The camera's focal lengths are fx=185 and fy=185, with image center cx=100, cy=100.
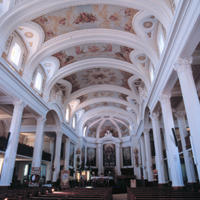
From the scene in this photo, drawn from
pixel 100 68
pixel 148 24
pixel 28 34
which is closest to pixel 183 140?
pixel 148 24

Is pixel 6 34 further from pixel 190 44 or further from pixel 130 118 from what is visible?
pixel 130 118

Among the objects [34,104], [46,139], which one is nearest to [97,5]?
[34,104]

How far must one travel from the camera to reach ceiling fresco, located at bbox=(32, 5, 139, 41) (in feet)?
33.3

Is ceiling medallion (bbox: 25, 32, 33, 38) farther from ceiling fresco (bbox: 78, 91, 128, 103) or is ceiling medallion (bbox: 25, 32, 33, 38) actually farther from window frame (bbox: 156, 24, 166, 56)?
ceiling fresco (bbox: 78, 91, 128, 103)

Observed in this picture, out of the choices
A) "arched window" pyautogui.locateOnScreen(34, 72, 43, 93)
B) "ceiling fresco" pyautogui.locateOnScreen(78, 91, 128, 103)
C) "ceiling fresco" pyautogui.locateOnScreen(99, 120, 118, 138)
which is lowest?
"arched window" pyautogui.locateOnScreen(34, 72, 43, 93)

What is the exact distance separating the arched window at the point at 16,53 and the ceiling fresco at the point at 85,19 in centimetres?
184

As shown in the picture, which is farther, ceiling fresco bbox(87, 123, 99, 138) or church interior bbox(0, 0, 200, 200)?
ceiling fresco bbox(87, 123, 99, 138)

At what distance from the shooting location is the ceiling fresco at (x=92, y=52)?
13.4 meters

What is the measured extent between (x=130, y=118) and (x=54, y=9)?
18479mm

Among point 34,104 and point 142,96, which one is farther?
point 142,96

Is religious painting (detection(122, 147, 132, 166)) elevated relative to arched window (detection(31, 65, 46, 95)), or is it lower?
lower

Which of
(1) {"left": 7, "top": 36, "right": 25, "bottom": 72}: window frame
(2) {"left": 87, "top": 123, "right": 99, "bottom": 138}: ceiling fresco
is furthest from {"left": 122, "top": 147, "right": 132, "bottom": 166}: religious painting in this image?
(1) {"left": 7, "top": 36, "right": 25, "bottom": 72}: window frame

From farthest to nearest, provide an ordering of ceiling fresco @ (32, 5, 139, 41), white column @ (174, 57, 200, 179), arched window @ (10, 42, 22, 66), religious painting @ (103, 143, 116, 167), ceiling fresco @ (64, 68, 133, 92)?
1. religious painting @ (103, 143, 116, 167)
2. ceiling fresco @ (64, 68, 133, 92)
3. arched window @ (10, 42, 22, 66)
4. ceiling fresco @ (32, 5, 139, 41)
5. white column @ (174, 57, 200, 179)

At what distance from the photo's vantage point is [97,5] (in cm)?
999
